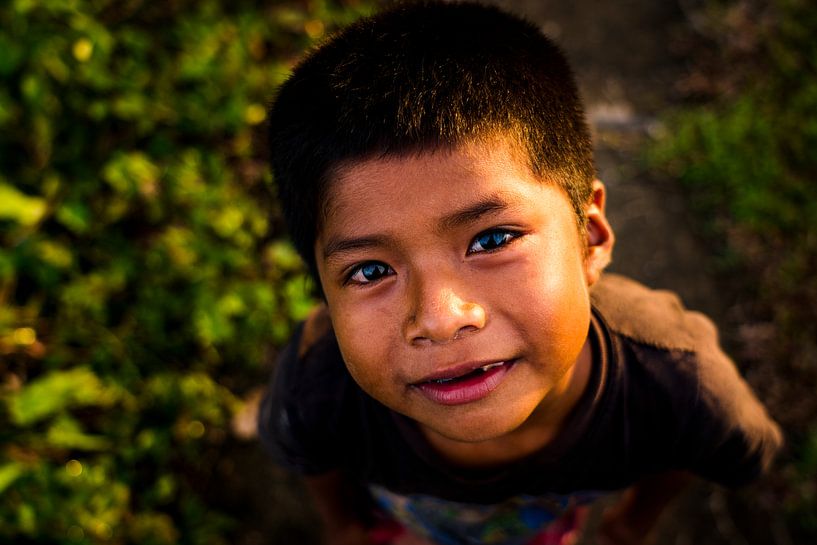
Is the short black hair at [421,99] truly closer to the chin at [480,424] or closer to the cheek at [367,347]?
the cheek at [367,347]

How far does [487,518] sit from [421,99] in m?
1.19

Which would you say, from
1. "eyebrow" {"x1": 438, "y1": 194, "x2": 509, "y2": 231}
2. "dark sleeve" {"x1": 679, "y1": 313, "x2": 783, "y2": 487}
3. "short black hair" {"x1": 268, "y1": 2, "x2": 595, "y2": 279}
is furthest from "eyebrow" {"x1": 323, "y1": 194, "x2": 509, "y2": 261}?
"dark sleeve" {"x1": 679, "y1": 313, "x2": 783, "y2": 487}

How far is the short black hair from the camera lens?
3.78 feet

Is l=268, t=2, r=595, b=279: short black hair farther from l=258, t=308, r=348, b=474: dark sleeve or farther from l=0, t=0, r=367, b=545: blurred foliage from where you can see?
l=0, t=0, r=367, b=545: blurred foliage

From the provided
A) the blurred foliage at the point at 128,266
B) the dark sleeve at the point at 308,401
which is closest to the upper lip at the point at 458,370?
the dark sleeve at the point at 308,401

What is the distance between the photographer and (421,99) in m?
1.16

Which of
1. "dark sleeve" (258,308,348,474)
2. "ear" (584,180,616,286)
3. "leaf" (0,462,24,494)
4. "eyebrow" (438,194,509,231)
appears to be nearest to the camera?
"eyebrow" (438,194,509,231)

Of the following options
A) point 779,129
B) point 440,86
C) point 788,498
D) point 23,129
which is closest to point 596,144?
point 779,129

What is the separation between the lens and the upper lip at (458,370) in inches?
45.5

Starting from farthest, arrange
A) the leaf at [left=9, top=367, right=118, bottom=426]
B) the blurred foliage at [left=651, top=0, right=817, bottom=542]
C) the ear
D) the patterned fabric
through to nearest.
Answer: the blurred foliage at [left=651, top=0, right=817, bottom=542] < the leaf at [left=9, top=367, right=118, bottom=426] < the patterned fabric < the ear

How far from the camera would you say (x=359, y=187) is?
1150mm

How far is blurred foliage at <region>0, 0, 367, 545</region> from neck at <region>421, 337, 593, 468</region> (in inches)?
47.8

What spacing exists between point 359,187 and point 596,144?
85.1 inches

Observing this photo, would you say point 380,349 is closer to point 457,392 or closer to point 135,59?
point 457,392
